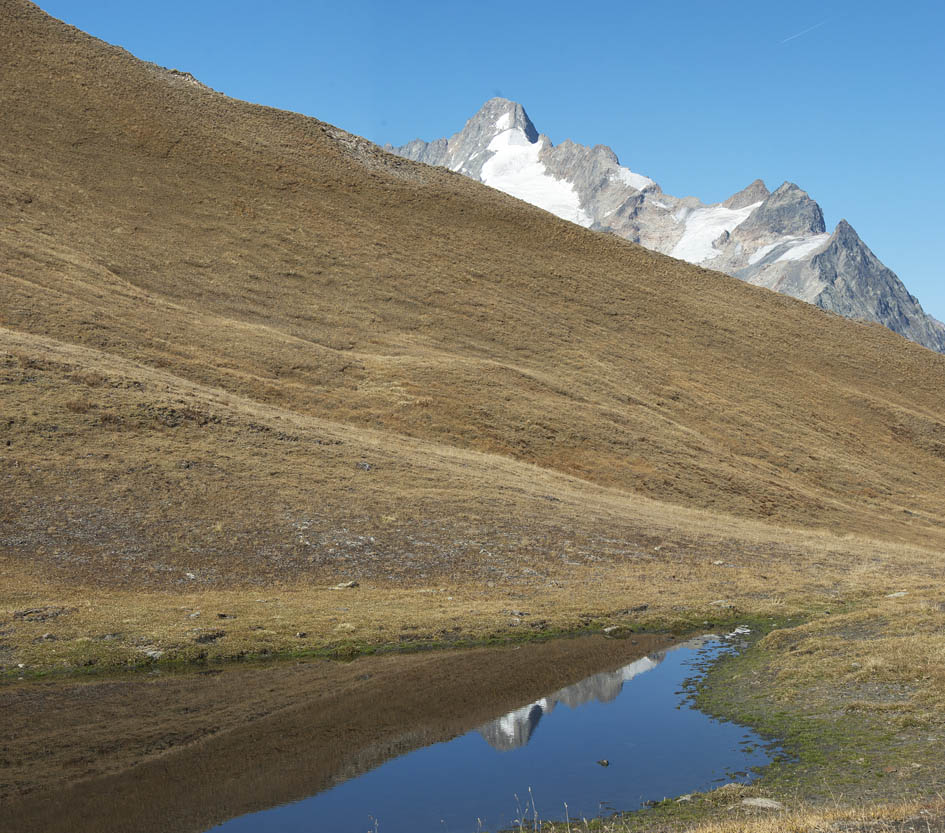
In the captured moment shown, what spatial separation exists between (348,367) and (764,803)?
1885 inches

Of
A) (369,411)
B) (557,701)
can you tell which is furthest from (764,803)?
(369,411)

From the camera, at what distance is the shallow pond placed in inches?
541

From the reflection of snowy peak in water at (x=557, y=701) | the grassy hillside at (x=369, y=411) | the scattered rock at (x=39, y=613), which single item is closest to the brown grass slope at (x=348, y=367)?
the grassy hillside at (x=369, y=411)

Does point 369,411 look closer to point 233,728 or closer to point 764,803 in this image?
point 233,728

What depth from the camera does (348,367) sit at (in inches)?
2292

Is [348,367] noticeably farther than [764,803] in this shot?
Yes

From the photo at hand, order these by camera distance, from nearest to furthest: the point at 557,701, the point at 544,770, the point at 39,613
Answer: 1. the point at 544,770
2. the point at 557,701
3. the point at 39,613

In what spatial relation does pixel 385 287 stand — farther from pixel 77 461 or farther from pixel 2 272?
pixel 77 461

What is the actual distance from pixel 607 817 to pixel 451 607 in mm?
14997

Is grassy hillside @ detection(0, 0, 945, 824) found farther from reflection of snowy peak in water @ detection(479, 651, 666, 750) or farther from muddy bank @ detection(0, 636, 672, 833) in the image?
reflection of snowy peak in water @ detection(479, 651, 666, 750)

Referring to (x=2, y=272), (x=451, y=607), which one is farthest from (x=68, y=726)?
(x=2, y=272)

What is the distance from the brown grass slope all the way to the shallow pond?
13.5m

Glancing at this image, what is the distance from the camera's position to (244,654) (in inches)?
915

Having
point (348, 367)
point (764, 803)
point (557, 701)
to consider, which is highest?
point (348, 367)
